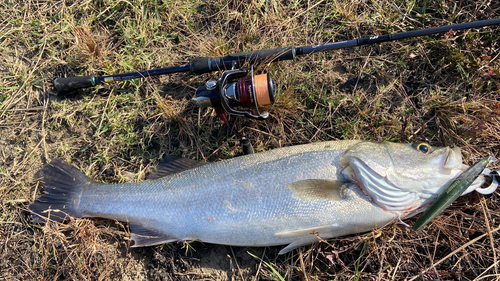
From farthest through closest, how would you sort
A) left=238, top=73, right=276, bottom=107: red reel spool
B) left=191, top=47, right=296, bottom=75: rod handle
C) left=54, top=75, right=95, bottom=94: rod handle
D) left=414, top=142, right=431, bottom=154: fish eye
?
left=54, top=75, right=95, bottom=94: rod handle, left=191, top=47, right=296, bottom=75: rod handle, left=238, top=73, right=276, bottom=107: red reel spool, left=414, top=142, right=431, bottom=154: fish eye

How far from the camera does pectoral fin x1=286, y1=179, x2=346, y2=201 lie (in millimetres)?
2744

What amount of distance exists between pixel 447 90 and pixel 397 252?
1.92 m

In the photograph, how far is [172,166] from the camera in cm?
333

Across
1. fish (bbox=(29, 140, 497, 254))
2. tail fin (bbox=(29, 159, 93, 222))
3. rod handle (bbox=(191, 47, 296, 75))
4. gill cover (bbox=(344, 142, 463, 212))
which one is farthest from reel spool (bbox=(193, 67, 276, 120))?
tail fin (bbox=(29, 159, 93, 222))

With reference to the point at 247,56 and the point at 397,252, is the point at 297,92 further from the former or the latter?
the point at 397,252

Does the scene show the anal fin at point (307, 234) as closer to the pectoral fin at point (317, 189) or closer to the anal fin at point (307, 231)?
the anal fin at point (307, 231)

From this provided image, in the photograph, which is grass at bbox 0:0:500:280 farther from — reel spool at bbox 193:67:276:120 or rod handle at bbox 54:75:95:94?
reel spool at bbox 193:67:276:120

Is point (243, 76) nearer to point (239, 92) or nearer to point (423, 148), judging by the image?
point (239, 92)

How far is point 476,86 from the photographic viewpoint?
3426mm

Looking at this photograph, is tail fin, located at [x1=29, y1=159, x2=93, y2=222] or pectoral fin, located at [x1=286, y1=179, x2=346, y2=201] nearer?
pectoral fin, located at [x1=286, y1=179, x2=346, y2=201]

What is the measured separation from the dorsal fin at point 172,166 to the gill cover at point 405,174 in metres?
1.66

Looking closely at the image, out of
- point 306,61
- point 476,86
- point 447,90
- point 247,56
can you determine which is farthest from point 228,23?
point 476,86

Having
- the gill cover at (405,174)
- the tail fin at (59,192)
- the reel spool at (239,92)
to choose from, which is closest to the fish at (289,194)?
the gill cover at (405,174)

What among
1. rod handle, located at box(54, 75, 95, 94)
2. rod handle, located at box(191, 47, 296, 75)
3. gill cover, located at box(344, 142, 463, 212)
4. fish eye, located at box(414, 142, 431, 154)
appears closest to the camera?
gill cover, located at box(344, 142, 463, 212)
